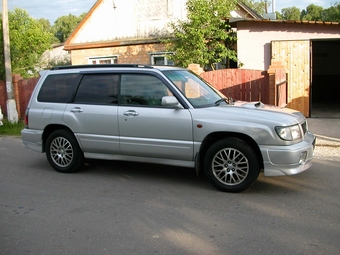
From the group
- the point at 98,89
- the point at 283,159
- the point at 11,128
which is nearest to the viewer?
the point at 283,159

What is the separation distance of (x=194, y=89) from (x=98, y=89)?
5.31 ft

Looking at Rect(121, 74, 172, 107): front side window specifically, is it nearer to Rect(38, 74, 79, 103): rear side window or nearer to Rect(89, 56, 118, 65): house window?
Rect(38, 74, 79, 103): rear side window

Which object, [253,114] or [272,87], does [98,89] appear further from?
[272,87]

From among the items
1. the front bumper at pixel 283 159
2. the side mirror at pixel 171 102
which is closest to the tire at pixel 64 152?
the side mirror at pixel 171 102

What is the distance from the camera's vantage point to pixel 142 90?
674 centimetres

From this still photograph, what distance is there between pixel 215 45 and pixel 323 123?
4.91 m

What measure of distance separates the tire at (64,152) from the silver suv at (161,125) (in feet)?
0.06

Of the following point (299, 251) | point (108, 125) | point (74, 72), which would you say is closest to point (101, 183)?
point (108, 125)

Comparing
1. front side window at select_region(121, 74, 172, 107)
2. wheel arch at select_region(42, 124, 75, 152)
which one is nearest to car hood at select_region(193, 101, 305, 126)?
front side window at select_region(121, 74, 172, 107)

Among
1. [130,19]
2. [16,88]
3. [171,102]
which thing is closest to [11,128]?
[16,88]

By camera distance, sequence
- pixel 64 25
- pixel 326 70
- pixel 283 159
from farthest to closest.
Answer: pixel 64 25
pixel 326 70
pixel 283 159

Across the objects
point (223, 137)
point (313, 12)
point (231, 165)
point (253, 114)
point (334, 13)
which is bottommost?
point (231, 165)

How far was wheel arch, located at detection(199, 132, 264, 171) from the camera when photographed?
6023mm

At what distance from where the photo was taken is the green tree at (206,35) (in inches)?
581
